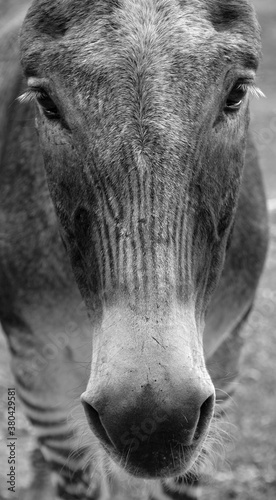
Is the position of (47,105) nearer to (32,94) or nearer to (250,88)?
(32,94)

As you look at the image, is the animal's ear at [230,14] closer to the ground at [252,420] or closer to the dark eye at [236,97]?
the dark eye at [236,97]

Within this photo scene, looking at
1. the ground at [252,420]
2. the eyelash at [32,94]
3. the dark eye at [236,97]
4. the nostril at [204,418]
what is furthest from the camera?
the ground at [252,420]

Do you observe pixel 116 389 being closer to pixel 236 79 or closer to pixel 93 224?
pixel 93 224

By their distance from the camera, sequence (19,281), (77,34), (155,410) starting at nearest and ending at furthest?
(155,410), (77,34), (19,281)

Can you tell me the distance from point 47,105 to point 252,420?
439 centimetres

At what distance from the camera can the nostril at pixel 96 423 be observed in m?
2.91

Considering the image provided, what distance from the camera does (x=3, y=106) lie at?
16.5 ft

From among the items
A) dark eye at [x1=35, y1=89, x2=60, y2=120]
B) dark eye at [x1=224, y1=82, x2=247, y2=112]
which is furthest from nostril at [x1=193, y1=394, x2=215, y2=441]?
dark eye at [x1=35, y1=89, x2=60, y2=120]

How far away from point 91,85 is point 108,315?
91cm

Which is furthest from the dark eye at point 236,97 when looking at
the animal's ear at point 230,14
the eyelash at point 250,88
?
the animal's ear at point 230,14

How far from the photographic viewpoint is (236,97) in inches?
130

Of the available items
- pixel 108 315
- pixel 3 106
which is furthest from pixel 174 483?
pixel 3 106

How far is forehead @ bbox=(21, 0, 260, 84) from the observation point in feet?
9.96

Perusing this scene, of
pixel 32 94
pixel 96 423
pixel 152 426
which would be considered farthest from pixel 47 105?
pixel 152 426
